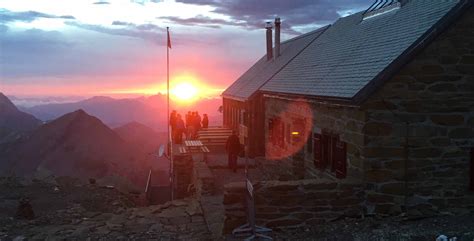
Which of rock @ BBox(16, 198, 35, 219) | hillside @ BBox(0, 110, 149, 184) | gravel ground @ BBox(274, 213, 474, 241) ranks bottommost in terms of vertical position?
hillside @ BBox(0, 110, 149, 184)

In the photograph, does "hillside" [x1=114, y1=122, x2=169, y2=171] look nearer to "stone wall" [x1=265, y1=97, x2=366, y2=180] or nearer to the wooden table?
the wooden table

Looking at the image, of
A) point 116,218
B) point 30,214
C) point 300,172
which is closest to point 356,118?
point 300,172

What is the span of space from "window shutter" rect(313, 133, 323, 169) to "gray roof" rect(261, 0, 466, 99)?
4.51ft

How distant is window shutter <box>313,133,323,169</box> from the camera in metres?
14.4

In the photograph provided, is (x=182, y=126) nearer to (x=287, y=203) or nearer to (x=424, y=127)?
(x=287, y=203)

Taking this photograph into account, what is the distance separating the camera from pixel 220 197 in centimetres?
1642

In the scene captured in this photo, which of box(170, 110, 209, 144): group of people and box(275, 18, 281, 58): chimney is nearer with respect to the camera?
box(275, 18, 281, 58): chimney

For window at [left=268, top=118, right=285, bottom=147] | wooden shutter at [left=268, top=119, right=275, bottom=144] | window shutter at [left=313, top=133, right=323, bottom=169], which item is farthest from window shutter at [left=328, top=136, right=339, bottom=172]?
wooden shutter at [left=268, top=119, right=275, bottom=144]

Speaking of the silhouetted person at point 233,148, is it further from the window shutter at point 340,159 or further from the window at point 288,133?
the window shutter at point 340,159

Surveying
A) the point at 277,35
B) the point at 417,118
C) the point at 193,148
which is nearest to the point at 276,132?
the point at 193,148

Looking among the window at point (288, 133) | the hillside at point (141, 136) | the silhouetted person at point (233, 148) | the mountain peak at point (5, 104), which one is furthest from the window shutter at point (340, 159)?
the mountain peak at point (5, 104)

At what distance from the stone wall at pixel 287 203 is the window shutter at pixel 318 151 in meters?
2.96

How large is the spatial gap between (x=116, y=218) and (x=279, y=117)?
26.9 ft

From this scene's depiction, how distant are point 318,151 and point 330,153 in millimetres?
483
